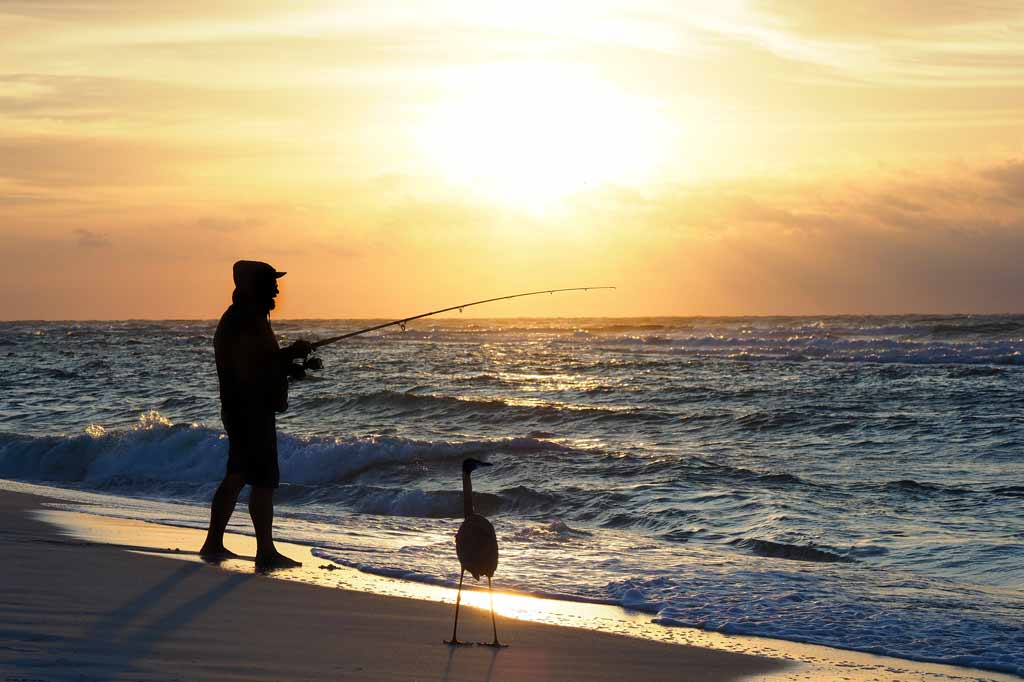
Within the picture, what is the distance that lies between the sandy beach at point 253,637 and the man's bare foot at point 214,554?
44 cm

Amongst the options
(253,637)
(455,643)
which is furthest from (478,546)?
(253,637)

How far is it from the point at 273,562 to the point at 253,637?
6.34 ft

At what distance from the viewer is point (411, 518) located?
1055 cm

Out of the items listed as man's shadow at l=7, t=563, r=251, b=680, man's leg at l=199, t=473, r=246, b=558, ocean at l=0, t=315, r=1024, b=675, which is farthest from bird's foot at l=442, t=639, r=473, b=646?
man's leg at l=199, t=473, r=246, b=558

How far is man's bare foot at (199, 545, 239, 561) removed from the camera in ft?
23.0

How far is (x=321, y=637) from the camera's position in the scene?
5078 millimetres

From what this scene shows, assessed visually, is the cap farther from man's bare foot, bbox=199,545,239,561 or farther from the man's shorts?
man's bare foot, bbox=199,545,239,561

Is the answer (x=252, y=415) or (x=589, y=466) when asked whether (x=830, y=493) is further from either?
(x=252, y=415)

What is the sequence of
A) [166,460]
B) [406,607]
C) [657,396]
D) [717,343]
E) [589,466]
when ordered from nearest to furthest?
1. [406,607]
2. [589,466]
3. [166,460]
4. [657,396]
5. [717,343]

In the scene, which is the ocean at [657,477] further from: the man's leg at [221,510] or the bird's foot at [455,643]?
the bird's foot at [455,643]

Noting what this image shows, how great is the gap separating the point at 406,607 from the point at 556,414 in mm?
12282

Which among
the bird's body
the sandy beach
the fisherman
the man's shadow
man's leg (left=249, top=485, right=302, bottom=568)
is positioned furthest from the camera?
man's leg (left=249, top=485, right=302, bottom=568)

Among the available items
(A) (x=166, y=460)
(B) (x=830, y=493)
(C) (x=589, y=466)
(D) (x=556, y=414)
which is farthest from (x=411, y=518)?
(D) (x=556, y=414)

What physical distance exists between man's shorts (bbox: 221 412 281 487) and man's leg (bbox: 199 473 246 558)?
10 cm
